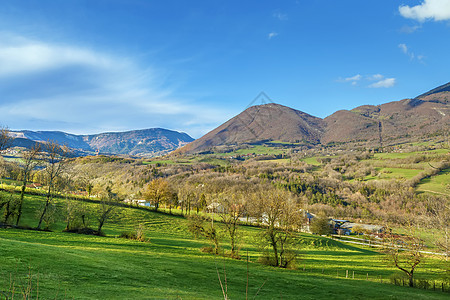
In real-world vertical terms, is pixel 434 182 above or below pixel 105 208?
above

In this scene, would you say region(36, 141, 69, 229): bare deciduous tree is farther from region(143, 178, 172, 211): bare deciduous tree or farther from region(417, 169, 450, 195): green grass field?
region(417, 169, 450, 195): green grass field

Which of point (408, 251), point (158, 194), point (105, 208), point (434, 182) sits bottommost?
point (105, 208)

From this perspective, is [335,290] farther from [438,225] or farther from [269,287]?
[438,225]

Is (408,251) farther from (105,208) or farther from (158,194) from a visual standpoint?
(158,194)

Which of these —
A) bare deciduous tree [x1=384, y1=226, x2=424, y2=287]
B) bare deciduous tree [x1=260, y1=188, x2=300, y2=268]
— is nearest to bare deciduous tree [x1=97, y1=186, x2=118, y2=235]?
bare deciduous tree [x1=260, y1=188, x2=300, y2=268]

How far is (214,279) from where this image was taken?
26.0 metres

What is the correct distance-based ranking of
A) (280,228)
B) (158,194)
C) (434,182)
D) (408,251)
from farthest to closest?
(434,182)
(158,194)
(280,228)
(408,251)

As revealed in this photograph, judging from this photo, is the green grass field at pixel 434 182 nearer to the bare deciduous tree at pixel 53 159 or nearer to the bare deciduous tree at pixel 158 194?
the bare deciduous tree at pixel 158 194

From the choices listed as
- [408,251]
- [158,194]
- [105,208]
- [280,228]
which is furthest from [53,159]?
[408,251]

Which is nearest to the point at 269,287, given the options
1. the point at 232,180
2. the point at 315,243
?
the point at 315,243

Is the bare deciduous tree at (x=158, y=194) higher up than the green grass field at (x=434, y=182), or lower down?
lower down

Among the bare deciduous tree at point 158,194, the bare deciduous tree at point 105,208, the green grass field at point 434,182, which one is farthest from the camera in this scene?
the green grass field at point 434,182

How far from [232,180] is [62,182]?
143m

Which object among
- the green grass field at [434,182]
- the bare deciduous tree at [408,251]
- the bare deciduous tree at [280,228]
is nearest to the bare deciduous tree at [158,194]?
the bare deciduous tree at [280,228]
